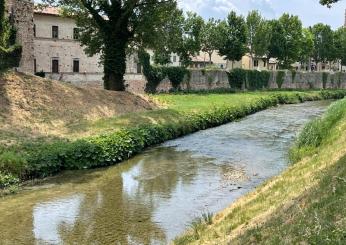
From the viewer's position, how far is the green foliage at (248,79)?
211ft

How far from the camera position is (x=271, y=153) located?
22062 millimetres

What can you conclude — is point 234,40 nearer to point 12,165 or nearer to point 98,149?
point 98,149

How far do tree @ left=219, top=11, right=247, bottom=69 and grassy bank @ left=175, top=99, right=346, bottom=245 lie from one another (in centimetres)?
5964

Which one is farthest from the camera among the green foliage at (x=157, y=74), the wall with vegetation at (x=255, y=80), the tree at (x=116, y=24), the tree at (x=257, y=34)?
the tree at (x=257, y=34)

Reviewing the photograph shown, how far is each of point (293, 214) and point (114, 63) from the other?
2579 cm

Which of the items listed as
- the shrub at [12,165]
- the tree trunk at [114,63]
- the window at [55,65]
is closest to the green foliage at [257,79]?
the window at [55,65]

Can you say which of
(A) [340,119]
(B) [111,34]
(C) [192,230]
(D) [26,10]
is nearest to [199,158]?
(A) [340,119]

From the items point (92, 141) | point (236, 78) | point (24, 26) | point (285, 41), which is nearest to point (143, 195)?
point (92, 141)

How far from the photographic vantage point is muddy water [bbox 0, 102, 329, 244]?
11578 millimetres

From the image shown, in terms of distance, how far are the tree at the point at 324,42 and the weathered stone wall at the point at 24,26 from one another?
213ft

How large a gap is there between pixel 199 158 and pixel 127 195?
667 cm

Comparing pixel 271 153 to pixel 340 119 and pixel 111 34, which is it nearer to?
pixel 340 119

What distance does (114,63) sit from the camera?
1283 inches

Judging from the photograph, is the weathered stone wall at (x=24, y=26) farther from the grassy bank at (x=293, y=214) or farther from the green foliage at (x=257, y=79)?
the grassy bank at (x=293, y=214)
